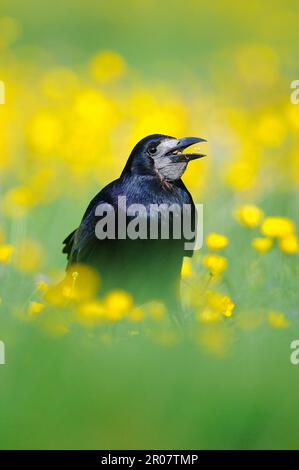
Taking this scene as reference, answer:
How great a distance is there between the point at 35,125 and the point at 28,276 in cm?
120

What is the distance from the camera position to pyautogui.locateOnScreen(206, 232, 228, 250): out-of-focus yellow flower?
346cm

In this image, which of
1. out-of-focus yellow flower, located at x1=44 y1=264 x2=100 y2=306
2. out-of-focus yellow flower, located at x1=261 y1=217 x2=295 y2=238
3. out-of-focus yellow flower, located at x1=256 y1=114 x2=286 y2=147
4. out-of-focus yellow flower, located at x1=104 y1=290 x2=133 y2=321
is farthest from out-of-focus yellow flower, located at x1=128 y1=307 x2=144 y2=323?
out-of-focus yellow flower, located at x1=256 y1=114 x2=286 y2=147

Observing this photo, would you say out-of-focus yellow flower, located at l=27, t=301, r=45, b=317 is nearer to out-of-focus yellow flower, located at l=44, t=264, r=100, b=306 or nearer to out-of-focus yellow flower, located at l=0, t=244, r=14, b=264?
out-of-focus yellow flower, located at l=44, t=264, r=100, b=306

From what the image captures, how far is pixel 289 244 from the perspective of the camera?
3.49 metres

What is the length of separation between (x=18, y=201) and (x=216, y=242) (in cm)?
90

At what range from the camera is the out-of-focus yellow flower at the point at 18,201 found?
3715 mm

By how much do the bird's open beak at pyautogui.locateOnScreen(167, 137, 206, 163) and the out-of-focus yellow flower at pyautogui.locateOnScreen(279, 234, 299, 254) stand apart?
0.47 metres

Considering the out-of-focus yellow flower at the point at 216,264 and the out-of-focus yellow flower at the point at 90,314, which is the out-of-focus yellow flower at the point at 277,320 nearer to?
the out-of-focus yellow flower at the point at 216,264

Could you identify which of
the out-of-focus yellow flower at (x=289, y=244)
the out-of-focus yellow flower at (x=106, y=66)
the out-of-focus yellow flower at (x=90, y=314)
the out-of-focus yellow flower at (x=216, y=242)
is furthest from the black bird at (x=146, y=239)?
the out-of-focus yellow flower at (x=106, y=66)

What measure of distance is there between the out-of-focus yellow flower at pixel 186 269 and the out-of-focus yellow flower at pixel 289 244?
0.37m

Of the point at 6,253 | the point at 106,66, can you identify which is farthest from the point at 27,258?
the point at 106,66

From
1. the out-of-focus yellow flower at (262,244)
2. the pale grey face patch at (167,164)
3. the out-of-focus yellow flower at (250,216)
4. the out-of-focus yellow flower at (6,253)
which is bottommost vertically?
the out-of-focus yellow flower at (6,253)

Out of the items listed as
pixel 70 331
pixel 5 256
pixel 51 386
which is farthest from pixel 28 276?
pixel 51 386

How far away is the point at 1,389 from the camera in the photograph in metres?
2.46
